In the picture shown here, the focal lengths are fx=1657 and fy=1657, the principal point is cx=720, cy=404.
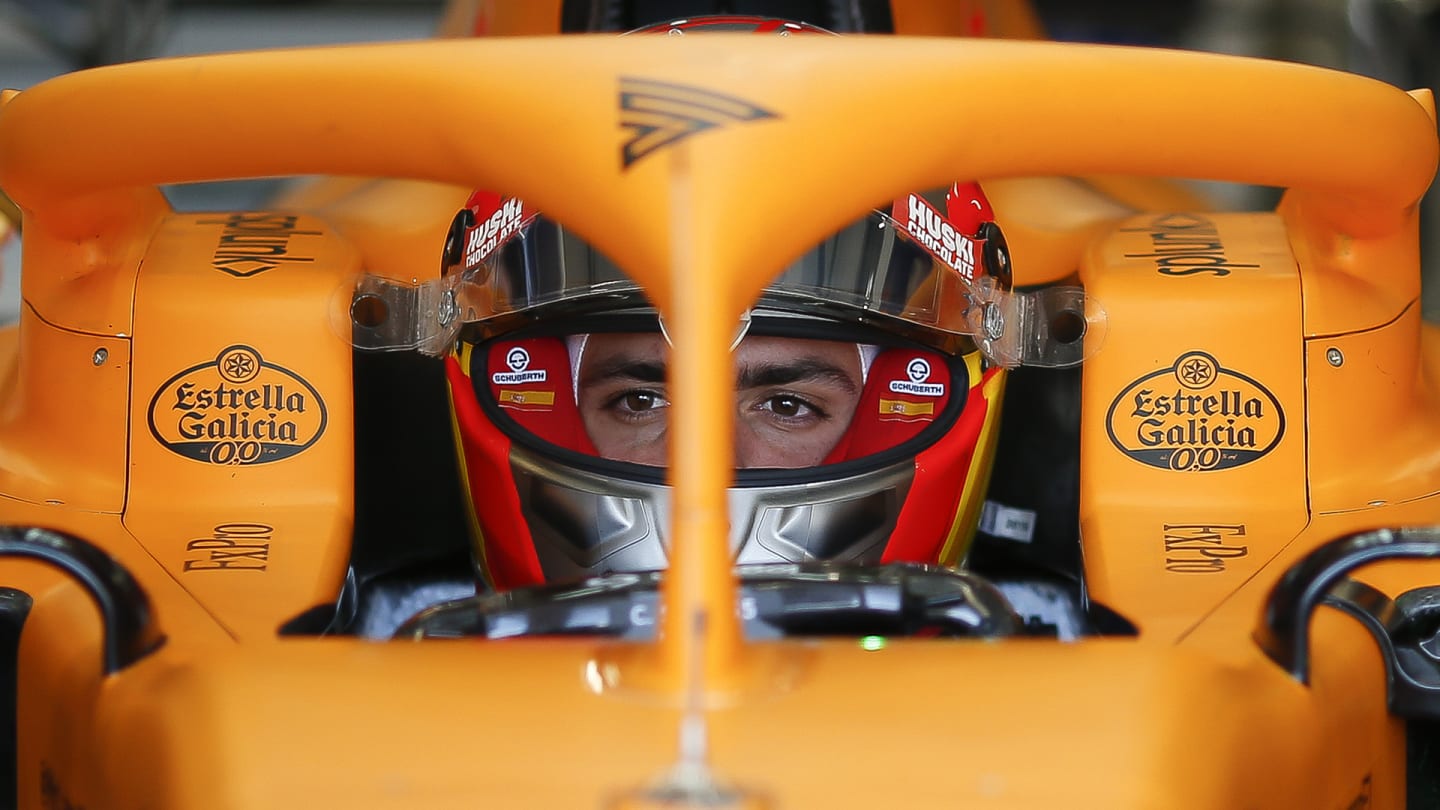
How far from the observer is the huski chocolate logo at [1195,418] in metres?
1.51

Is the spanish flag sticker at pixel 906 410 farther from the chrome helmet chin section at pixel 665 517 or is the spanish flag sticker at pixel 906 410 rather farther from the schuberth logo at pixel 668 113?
the schuberth logo at pixel 668 113

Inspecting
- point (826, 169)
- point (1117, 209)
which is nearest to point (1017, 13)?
point (1117, 209)

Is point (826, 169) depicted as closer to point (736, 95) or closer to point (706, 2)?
point (736, 95)

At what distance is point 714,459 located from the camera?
91 centimetres

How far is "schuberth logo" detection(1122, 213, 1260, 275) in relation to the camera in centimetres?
162

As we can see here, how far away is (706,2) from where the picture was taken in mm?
1922

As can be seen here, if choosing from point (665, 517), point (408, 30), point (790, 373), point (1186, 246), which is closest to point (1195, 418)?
point (1186, 246)

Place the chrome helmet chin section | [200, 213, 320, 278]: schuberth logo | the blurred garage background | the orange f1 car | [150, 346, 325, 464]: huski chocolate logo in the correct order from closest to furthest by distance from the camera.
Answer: the orange f1 car
the chrome helmet chin section
[150, 346, 325, 464]: huski chocolate logo
[200, 213, 320, 278]: schuberth logo
the blurred garage background

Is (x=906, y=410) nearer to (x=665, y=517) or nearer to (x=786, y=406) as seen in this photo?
(x=786, y=406)

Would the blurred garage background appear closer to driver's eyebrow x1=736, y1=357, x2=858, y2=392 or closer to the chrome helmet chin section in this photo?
driver's eyebrow x1=736, y1=357, x2=858, y2=392

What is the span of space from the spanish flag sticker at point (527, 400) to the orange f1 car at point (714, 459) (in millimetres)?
153

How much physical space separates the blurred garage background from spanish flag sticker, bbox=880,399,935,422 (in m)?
2.71

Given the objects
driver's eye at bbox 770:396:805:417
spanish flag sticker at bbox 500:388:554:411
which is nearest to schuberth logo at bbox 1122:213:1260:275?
driver's eye at bbox 770:396:805:417

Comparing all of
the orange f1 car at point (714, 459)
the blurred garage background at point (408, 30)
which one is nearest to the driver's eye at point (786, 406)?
the orange f1 car at point (714, 459)
